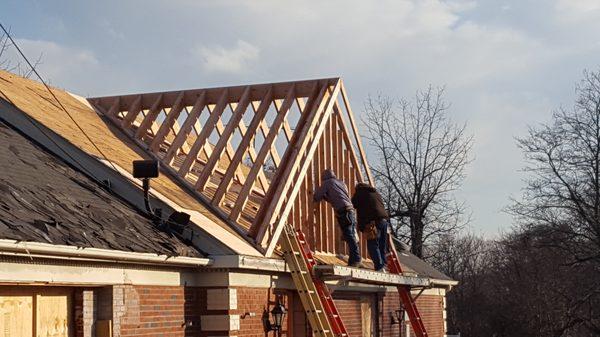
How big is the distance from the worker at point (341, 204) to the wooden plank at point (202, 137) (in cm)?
201

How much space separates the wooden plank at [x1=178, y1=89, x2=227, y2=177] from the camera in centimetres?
1517

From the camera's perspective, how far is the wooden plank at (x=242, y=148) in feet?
47.3

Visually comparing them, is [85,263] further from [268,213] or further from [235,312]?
[268,213]

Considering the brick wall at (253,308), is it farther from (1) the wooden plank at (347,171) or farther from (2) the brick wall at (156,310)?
(1) the wooden plank at (347,171)

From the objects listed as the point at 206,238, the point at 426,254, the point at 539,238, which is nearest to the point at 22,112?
the point at 206,238

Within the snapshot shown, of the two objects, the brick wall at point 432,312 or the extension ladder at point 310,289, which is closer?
the extension ladder at point 310,289

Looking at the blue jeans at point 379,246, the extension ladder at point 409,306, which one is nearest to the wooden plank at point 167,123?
the blue jeans at point 379,246

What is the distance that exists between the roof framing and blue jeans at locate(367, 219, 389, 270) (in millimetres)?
870

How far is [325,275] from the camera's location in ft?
44.6

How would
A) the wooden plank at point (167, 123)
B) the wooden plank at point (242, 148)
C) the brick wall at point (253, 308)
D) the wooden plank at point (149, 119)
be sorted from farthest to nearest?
1. the wooden plank at point (149, 119)
2. the wooden plank at point (167, 123)
3. the wooden plank at point (242, 148)
4. the brick wall at point (253, 308)

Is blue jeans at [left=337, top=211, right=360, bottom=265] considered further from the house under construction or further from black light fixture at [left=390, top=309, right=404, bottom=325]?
black light fixture at [left=390, top=309, right=404, bottom=325]

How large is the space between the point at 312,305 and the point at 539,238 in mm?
27453

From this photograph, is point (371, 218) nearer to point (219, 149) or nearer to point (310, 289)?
point (310, 289)

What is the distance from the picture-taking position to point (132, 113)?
16734 millimetres
